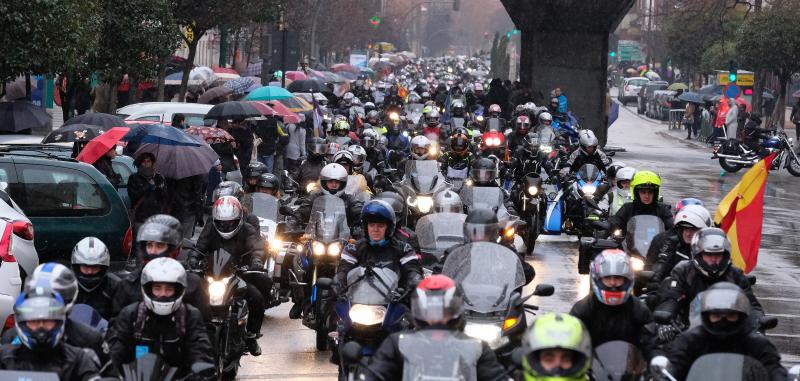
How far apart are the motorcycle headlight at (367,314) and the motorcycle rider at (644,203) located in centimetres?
424

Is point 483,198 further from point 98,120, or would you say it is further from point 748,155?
point 748,155

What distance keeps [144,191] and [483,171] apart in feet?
12.6

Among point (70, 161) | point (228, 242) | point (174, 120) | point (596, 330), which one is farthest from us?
point (174, 120)

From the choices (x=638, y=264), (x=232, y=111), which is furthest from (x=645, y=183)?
(x=232, y=111)

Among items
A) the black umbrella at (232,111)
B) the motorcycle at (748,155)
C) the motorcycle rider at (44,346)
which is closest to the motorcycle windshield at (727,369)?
the motorcycle rider at (44,346)

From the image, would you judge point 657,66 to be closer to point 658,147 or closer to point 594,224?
point 658,147

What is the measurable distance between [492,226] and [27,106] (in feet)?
43.9

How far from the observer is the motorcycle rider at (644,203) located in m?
14.1

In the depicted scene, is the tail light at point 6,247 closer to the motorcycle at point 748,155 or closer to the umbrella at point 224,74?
the motorcycle at point 748,155

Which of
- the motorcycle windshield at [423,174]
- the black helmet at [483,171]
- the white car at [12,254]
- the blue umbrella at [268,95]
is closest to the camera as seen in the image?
the white car at [12,254]

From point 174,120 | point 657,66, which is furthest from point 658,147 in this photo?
point 657,66

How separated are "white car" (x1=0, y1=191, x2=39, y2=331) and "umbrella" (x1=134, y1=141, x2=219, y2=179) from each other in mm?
4994

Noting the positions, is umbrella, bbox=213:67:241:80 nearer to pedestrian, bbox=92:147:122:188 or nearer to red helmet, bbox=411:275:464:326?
pedestrian, bbox=92:147:122:188

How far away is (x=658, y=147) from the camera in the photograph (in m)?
52.4
